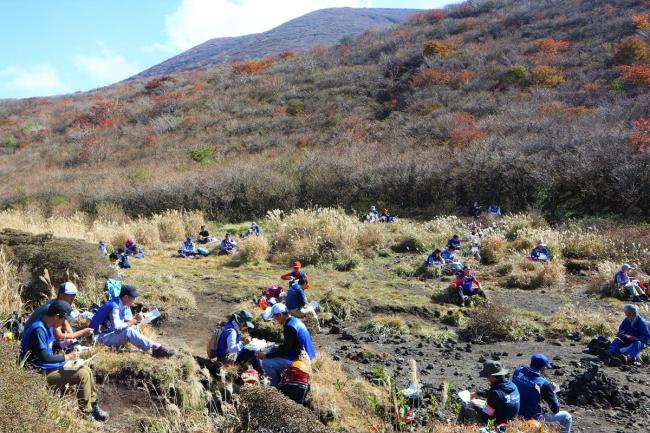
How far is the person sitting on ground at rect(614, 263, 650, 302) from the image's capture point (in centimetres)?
992

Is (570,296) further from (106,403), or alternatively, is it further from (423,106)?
(423,106)

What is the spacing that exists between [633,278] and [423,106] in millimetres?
21564

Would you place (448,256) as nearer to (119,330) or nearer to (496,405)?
(496,405)

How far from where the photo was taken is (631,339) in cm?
714

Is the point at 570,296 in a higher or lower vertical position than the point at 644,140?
lower

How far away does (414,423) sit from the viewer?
15.8 ft

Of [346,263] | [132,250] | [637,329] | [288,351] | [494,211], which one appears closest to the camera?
[288,351]

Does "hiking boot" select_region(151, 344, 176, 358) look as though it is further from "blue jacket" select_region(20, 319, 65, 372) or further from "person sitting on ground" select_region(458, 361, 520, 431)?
"person sitting on ground" select_region(458, 361, 520, 431)

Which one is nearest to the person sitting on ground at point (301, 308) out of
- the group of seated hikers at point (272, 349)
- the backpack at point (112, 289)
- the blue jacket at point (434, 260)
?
the group of seated hikers at point (272, 349)

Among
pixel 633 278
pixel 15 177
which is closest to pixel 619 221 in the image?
pixel 633 278

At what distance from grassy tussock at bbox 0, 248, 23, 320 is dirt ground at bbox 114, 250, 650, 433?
1929 millimetres

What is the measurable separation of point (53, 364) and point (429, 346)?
16.3 feet

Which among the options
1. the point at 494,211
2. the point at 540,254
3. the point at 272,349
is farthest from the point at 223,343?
the point at 494,211

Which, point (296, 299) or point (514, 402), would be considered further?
point (296, 299)
